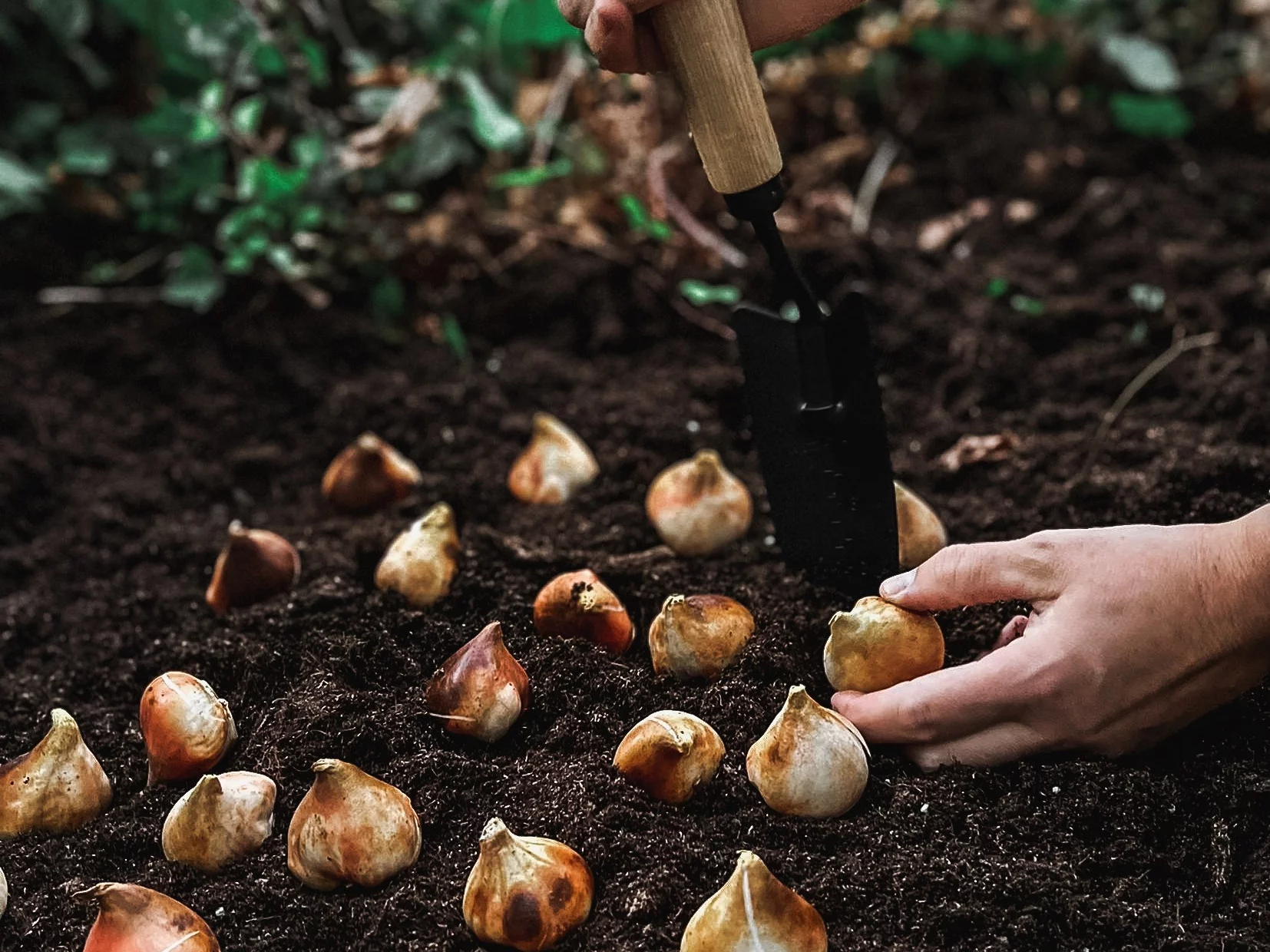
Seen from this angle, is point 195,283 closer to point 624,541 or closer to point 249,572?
point 249,572

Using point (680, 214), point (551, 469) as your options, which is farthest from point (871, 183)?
point (551, 469)

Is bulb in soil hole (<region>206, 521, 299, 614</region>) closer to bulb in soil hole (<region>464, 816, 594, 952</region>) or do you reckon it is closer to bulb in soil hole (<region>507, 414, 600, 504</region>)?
bulb in soil hole (<region>507, 414, 600, 504</region>)

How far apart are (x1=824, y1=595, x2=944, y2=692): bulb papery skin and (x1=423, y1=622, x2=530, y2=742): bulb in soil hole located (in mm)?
363

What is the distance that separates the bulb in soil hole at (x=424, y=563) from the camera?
5.14 feet

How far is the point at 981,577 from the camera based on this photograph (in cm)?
127

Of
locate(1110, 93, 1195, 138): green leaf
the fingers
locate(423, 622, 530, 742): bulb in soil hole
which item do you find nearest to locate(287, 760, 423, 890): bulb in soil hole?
locate(423, 622, 530, 742): bulb in soil hole

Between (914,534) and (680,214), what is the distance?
1.04 metres

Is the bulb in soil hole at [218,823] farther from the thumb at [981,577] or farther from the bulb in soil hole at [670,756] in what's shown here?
the thumb at [981,577]

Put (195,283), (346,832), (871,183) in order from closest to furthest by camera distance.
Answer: (346,832) < (195,283) < (871,183)

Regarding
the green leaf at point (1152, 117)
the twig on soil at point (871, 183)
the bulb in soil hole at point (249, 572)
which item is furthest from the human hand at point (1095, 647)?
the green leaf at point (1152, 117)

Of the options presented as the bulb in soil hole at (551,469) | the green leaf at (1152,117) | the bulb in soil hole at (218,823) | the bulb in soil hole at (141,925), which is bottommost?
the green leaf at (1152,117)

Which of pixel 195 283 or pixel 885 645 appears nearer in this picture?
pixel 885 645

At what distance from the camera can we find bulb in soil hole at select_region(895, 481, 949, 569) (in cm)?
155

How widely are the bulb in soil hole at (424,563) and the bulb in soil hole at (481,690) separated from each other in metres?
0.22
